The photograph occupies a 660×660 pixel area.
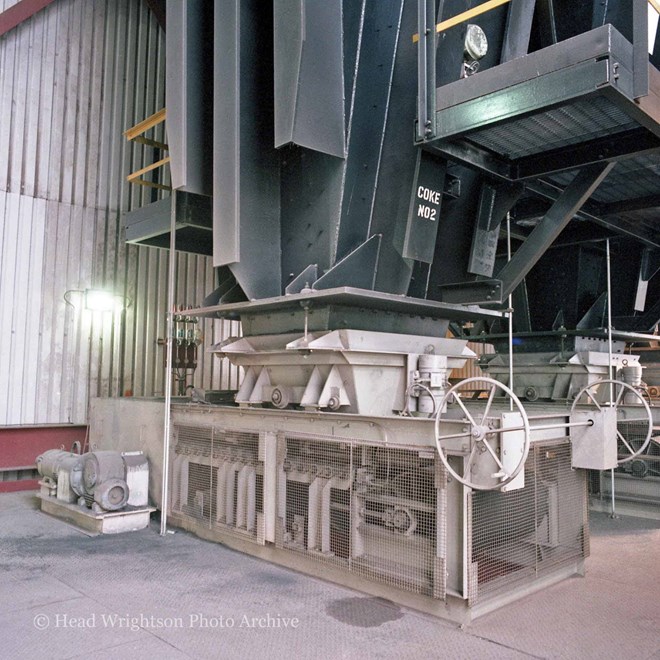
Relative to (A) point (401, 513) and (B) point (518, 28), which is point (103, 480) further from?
(B) point (518, 28)

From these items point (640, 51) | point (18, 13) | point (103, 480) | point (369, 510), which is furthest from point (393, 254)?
point (18, 13)

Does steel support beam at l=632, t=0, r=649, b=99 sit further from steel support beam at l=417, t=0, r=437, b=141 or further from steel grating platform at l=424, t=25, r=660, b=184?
steel support beam at l=417, t=0, r=437, b=141

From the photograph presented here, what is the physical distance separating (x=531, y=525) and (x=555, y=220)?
2.24 m

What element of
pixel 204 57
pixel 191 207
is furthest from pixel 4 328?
pixel 204 57

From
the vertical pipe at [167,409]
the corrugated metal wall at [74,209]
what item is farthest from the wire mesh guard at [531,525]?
the corrugated metal wall at [74,209]

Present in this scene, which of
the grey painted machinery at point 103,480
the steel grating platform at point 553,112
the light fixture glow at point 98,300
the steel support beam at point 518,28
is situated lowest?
the grey painted machinery at point 103,480

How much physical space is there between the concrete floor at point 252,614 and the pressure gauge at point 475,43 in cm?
376

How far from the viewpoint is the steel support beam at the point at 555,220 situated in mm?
4523

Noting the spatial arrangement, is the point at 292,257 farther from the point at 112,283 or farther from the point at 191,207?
the point at 112,283

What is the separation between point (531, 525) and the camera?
426 centimetres

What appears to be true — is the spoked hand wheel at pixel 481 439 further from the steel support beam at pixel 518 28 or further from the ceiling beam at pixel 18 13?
the ceiling beam at pixel 18 13

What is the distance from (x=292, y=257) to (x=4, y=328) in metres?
4.58

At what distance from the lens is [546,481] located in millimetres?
4430

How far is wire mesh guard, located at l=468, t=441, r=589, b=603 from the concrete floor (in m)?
0.20
